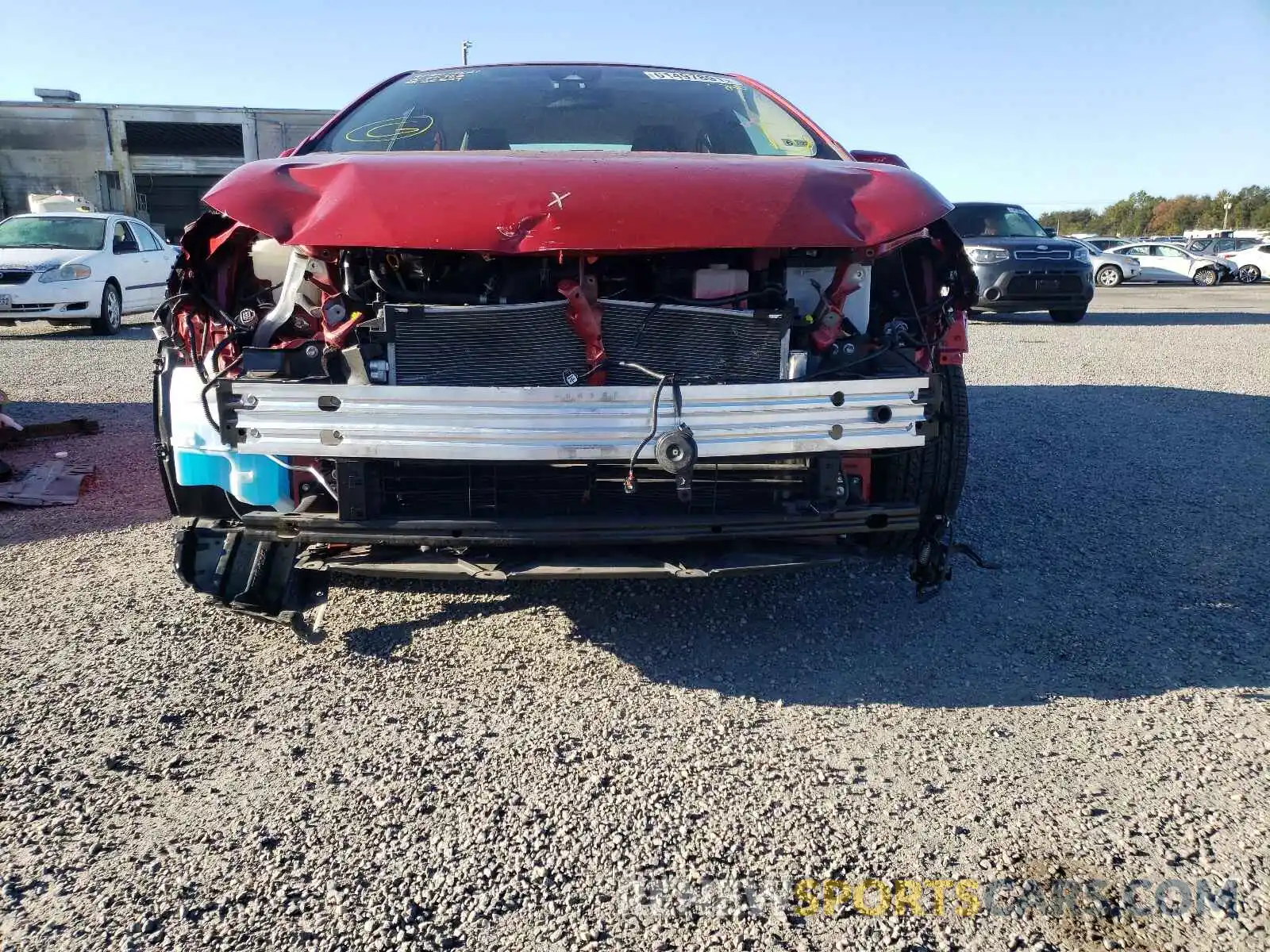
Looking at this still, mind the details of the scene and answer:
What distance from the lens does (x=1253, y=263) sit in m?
30.2

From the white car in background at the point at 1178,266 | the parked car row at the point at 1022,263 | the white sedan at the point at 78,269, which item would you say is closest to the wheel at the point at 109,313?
the white sedan at the point at 78,269

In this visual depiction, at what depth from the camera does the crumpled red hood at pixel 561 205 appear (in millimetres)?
2402

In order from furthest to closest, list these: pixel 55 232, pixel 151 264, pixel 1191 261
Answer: pixel 1191 261 → pixel 151 264 → pixel 55 232

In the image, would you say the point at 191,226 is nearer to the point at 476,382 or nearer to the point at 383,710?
the point at 476,382

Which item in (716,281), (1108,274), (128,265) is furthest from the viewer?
(1108,274)

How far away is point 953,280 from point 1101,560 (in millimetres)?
1499

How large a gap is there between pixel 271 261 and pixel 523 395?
960 mm

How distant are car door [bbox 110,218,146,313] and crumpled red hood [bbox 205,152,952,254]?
10273 mm

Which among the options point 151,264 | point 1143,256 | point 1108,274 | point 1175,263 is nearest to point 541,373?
point 151,264

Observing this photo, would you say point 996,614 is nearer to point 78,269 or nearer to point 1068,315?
point 78,269

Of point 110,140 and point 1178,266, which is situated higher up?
point 110,140

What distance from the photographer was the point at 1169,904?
71.8 inches

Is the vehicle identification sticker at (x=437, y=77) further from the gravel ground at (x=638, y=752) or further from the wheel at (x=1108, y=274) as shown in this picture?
the wheel at (x=1108, y=274)

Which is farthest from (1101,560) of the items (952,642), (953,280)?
(953,280)
